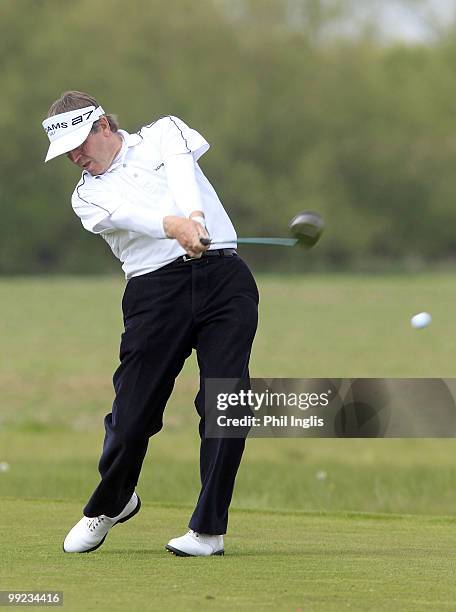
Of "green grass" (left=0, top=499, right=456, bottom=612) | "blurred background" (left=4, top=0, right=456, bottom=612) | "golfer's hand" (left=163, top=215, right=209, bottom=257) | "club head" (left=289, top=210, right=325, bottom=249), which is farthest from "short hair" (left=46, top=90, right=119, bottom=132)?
"blurred background" (left=4, top=0, right=456, bottom=612)

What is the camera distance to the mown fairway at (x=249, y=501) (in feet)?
15.5

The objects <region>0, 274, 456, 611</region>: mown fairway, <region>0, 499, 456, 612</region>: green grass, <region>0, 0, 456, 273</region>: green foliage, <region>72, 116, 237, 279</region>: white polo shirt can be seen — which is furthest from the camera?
<region>0, 0, 456, 273</region>: green foliage

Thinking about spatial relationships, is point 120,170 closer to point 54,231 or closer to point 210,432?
point 210,432

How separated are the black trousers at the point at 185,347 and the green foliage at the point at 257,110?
61.2m

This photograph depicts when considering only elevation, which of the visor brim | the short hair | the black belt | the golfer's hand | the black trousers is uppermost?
the short hair

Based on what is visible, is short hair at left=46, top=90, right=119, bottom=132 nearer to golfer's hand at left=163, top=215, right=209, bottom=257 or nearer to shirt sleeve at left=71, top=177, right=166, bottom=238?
shirt sleeve at left=71, top=177, right=166, bottom=238

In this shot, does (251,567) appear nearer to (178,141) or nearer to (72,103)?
(178,141)

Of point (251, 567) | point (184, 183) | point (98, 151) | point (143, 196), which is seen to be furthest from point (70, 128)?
point (251, 567)

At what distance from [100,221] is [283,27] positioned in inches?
2780

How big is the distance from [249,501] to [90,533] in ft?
12.0

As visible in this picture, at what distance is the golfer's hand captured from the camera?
5293mm

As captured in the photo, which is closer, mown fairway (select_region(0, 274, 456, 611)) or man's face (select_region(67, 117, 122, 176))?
mown fairway (select_region(0, 274, 456, 611))

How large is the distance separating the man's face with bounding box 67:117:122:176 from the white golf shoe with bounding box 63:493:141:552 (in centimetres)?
133

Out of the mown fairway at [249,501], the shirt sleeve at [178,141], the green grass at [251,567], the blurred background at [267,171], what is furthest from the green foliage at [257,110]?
the shirt sleeve at [178,141]
